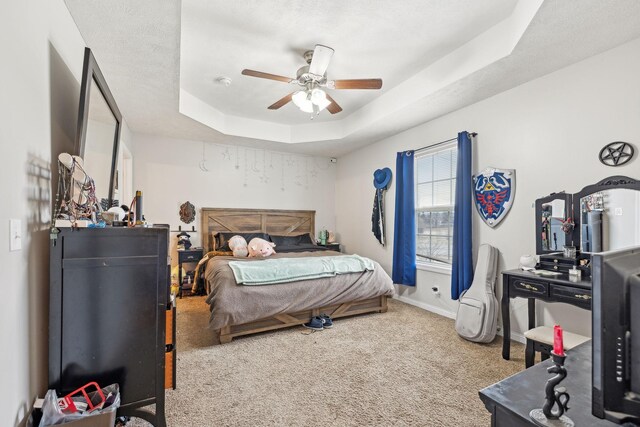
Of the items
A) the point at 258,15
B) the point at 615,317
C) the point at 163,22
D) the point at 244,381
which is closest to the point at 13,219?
the point at 163,22

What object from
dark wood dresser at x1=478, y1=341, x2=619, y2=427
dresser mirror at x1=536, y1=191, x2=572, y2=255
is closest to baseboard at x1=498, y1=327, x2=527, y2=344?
dresser mirror at x1=536, y1=191, x2=572, y2=255

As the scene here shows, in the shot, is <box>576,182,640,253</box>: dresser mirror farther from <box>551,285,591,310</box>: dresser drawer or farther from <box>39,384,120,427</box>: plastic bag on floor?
<box>39,384,120,427</box>: plastic bag on floor

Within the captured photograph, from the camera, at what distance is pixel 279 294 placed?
3098 mm

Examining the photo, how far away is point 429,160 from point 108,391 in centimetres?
397

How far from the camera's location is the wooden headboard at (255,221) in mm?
5070

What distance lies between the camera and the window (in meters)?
3.84

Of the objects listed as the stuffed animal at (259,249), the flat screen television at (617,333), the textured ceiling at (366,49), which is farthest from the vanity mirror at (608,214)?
the stuffed animal at (259,249)

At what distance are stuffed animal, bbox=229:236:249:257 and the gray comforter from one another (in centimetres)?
91

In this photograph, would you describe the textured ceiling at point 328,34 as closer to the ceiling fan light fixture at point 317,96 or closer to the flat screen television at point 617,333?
the ceiling fan light fixture at point 317,96

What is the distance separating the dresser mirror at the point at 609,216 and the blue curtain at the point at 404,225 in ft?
6.28

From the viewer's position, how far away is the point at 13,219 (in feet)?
3.93

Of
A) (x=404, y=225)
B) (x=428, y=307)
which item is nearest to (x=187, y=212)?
(x=404, y=225)

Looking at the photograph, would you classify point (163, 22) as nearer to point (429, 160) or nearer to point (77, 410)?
point (77, 410)

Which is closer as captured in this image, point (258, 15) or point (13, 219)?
point (13, 219)
